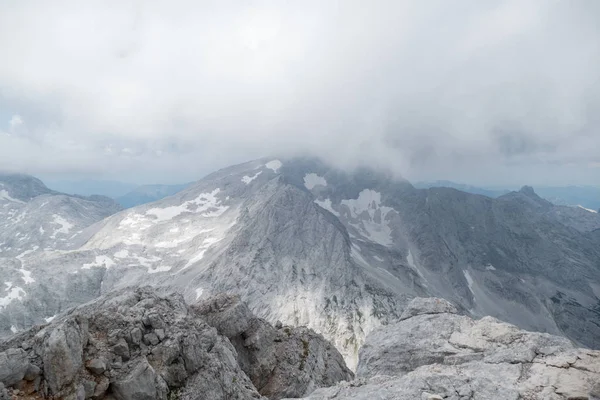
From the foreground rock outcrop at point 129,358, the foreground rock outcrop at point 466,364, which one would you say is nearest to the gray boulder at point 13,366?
the foreground rock outcrop at point 129,358

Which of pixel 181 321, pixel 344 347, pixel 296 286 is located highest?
pixel 181 321

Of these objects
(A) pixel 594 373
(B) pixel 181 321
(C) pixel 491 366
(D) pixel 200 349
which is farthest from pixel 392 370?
(B) pixel 181 321

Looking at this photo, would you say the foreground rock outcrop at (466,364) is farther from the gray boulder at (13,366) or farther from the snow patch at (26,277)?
the snow patch at (26,277)

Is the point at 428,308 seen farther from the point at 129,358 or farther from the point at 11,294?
the point at 11,294

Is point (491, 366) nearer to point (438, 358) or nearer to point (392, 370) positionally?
point (438, 358)

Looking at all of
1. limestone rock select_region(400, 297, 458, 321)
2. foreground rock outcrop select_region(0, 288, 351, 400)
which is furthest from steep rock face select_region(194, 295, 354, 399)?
limestone rock select_region(400, 297, 458, 321)

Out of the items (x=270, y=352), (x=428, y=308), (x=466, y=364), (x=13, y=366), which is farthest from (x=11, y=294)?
(x=466, y=364)
